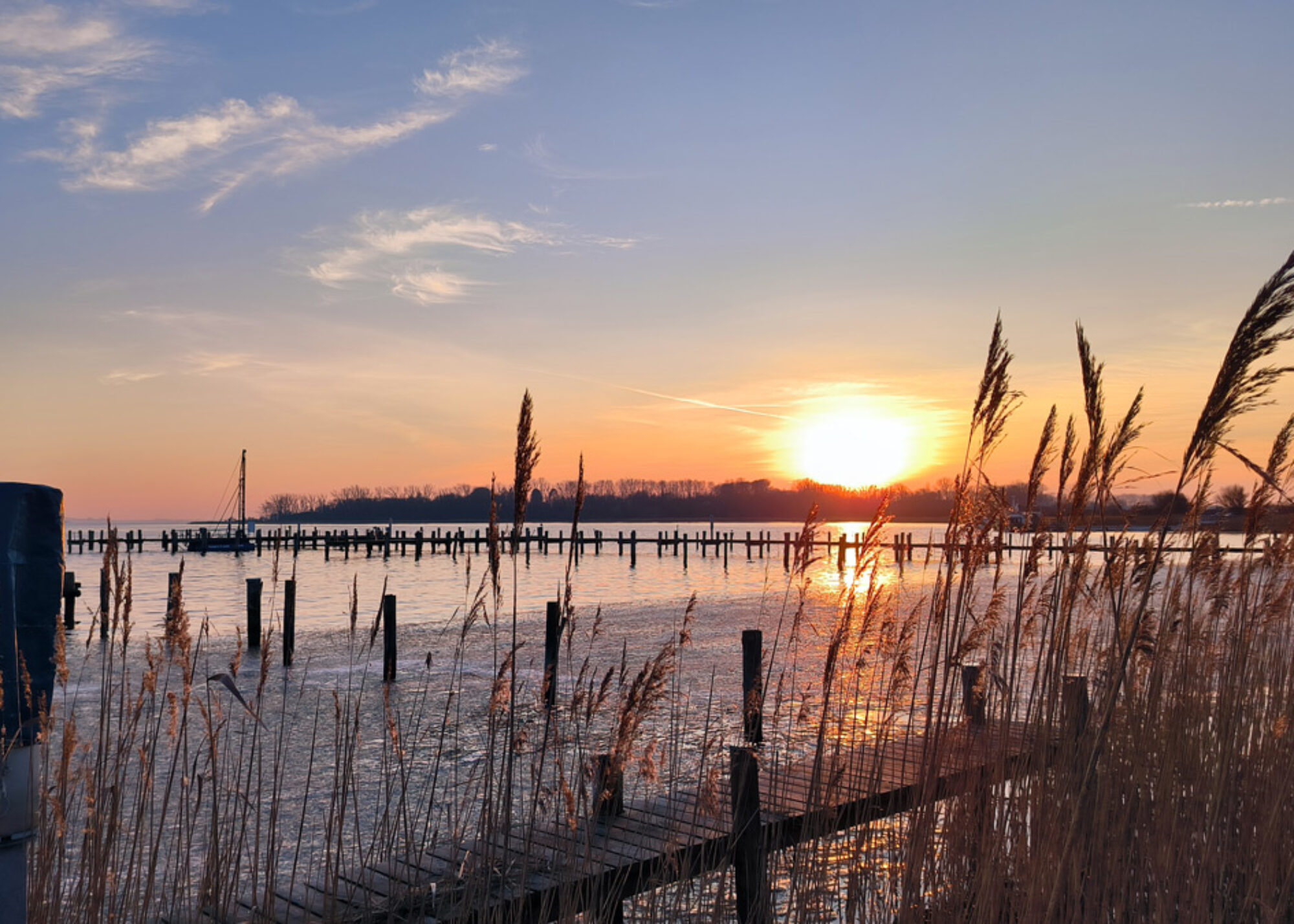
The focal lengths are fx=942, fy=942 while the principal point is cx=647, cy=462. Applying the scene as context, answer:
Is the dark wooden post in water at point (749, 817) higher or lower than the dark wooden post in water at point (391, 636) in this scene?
higher

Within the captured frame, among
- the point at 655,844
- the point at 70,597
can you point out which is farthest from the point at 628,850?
the point at 70,597

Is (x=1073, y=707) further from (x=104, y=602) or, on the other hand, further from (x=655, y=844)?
(x=104, y=602)

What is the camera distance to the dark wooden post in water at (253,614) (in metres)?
20.1

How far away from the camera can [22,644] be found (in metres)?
2.41

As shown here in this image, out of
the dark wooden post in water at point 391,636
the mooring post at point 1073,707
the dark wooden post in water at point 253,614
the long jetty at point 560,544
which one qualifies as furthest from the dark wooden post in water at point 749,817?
the dark wooden post in water at point 253,614

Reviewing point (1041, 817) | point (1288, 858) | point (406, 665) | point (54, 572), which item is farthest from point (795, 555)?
point (406, 665)

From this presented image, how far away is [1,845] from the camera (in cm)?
237

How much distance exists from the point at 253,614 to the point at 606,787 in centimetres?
1961

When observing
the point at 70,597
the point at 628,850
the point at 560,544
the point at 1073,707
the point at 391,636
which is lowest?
the point at 560,544

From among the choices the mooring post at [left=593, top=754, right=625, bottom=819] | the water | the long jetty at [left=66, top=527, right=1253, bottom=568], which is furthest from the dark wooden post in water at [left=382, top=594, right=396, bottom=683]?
the mooring post at [left=593, top=754, right=625, bottom=819]

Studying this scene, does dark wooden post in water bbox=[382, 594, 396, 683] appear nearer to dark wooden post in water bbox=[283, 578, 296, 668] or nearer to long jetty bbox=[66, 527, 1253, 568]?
long jetty bbox=[66, 527, 1253, 568]

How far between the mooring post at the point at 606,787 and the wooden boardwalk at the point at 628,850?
0.24 feet

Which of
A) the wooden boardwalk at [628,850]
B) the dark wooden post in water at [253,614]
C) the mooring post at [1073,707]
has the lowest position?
the dark wooden post in water at [253,614]

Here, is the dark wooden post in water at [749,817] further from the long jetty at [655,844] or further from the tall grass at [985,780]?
Result: the tall grass at [985,780]
